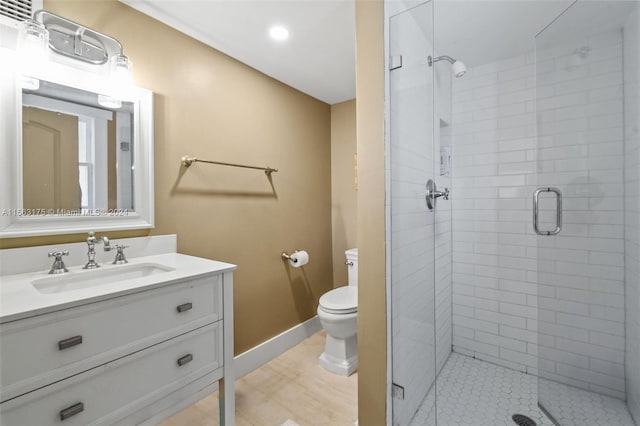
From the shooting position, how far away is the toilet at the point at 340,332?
6.72ft

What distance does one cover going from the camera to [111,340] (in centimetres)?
100

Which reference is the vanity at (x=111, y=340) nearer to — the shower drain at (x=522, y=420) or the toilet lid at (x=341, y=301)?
the toilet lid at (x=341, y=301)

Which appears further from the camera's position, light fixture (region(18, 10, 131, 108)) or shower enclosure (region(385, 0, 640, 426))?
shower enclosure (region(385, 0, 640, 426))

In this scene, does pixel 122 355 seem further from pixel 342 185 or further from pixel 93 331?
pixel 342 185

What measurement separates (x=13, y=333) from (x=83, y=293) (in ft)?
0.61

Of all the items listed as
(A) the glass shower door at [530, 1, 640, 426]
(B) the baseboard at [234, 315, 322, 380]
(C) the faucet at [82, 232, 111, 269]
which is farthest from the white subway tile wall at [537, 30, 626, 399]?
(C) the faucet at [82, 232, 111, 269]

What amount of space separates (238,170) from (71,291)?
131 cm

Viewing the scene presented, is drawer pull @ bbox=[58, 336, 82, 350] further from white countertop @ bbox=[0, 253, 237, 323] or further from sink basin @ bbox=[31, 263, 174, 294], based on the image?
sink basin @ bbox=[31, 263, 174, 294]

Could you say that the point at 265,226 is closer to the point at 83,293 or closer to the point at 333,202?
the point at 333,202

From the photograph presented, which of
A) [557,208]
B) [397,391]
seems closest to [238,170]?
[397,391]

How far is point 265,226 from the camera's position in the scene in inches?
92.7

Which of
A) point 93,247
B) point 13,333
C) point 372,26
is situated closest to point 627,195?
point 372,26

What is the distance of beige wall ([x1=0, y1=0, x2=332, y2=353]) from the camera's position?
1683 mm

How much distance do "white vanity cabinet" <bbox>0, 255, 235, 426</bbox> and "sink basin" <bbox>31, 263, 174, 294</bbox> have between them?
0.26 metres
